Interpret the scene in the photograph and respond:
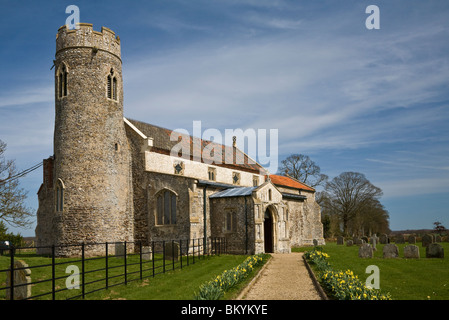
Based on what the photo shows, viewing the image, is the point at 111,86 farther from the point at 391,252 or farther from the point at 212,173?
the point at 391,252

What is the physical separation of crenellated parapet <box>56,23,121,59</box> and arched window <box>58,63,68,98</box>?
1427 millimetres

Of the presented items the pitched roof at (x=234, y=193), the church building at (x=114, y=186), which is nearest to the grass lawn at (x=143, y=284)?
the church building at (x=114, y=186)

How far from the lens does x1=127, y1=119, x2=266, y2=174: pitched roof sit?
3030cm

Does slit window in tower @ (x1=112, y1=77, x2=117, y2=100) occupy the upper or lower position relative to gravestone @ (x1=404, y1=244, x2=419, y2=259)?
upper

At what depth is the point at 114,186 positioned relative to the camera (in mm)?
25594

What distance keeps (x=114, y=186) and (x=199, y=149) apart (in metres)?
11.4

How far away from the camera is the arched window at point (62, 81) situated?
25.5 m

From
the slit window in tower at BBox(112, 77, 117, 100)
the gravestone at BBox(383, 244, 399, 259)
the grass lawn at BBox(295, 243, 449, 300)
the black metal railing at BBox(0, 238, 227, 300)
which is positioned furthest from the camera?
the slit window in tower at BBox(112, 77, 117, 100)

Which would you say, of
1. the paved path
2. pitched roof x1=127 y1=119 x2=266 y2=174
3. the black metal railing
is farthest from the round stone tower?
the paved path

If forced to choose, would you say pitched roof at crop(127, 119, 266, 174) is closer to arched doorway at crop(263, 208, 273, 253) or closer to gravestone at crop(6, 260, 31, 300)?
arched doorway at crop(263, 208, 273, 253)

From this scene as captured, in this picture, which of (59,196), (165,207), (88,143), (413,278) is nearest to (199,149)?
(165,207)
